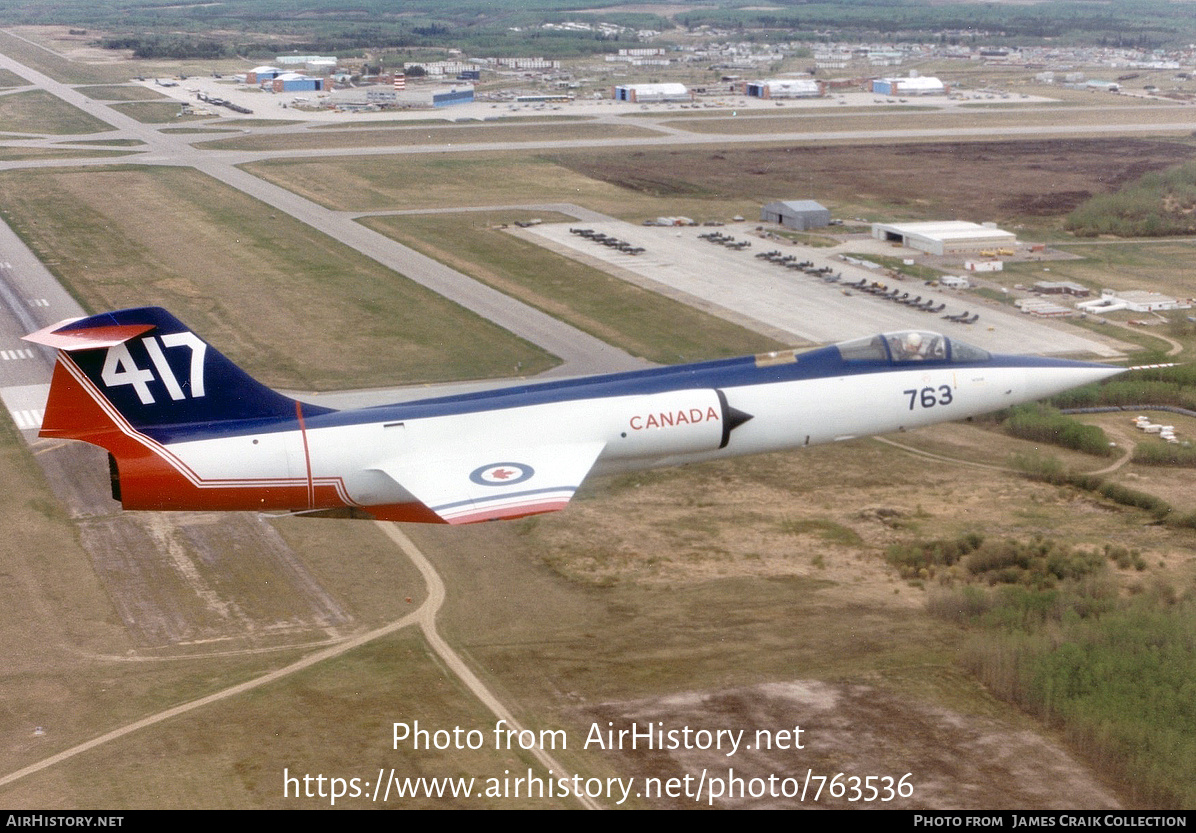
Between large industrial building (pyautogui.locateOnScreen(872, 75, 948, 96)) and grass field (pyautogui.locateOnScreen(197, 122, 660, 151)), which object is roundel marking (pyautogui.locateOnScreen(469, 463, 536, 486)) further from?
large industrial building (pyautogui.locateOnScreen(872, 75, 948, 96))

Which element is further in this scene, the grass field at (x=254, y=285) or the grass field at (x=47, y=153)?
the grass field at (x=47, y=153)

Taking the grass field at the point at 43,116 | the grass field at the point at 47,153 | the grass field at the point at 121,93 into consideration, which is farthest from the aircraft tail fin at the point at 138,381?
the grass field at the point at 121,93

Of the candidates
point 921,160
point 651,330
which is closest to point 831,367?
point 651,330

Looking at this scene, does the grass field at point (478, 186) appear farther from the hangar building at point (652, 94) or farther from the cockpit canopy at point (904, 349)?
the cockpit canopy at point (904, 349)

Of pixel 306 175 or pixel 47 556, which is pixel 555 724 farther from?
pixel 306 175

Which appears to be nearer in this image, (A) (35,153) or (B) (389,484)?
(B) (389,484)
